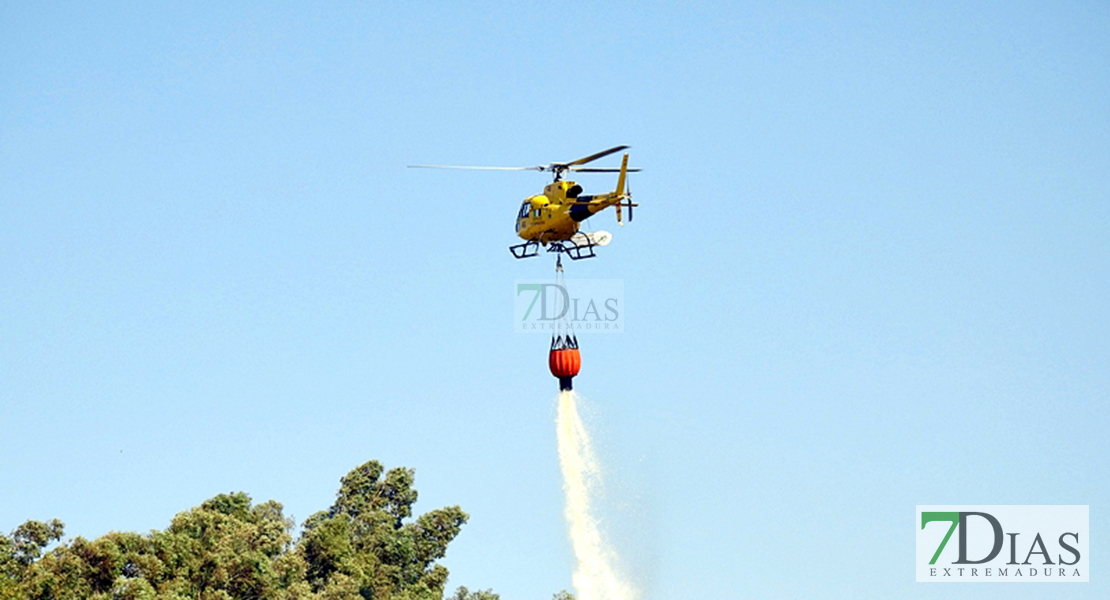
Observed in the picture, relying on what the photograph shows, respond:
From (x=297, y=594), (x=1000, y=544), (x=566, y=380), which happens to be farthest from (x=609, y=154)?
(x=297, y=594)

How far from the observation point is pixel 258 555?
104 m

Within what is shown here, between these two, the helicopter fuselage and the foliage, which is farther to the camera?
the foliage

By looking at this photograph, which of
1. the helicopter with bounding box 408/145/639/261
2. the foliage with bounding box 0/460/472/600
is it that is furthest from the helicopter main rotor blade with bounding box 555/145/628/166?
the foliage with bounding box 0/460/472/600

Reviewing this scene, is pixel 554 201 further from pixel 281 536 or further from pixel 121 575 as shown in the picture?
pixel 281 536

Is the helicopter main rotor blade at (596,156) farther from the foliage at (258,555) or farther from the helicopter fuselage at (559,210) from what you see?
the foliage at (258,555)

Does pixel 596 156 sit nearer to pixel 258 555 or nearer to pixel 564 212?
pixel 564 212

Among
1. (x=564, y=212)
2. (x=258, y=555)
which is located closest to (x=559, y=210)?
(x=564, y=212)

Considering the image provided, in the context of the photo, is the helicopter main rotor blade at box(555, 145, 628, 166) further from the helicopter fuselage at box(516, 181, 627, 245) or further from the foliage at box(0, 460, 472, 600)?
the foliage at box(0, 460, 472, 600)

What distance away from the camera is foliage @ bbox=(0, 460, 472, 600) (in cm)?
9731

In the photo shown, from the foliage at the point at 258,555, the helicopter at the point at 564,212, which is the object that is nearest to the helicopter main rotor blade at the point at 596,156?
the helicopter at the point at 564,212

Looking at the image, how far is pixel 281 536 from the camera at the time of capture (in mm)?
112750

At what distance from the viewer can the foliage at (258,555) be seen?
319ft

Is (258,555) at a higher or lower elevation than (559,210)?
lower

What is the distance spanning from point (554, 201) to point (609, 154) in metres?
4.52
